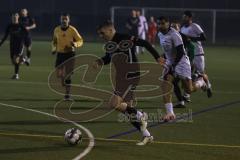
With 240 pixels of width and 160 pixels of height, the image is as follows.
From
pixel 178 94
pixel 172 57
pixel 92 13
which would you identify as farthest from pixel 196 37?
pixel 92 13

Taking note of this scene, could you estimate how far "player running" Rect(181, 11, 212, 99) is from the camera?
1691 centimetres

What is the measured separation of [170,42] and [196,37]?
3315 millimetres

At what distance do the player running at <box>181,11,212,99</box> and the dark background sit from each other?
33.6 m

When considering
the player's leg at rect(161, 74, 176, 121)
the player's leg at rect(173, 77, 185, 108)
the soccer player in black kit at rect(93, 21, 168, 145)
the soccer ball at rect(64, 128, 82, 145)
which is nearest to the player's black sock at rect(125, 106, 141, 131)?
the soccer player in black kit at rect(93, 21, 168, 145)

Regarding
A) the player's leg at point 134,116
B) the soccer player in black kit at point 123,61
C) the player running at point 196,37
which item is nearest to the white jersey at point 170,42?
the player running at point 196,37

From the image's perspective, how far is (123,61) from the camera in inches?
444

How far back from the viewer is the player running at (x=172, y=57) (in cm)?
1366

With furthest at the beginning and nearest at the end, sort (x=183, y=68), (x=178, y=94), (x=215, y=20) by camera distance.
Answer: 1. (x=215, y=20)
2. (x=178, y=94)
3. (x=183, y=68)

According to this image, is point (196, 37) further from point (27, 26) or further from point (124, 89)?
point (27, 26)

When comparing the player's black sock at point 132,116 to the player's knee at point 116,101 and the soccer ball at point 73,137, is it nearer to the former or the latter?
the player's knee at point 116,101

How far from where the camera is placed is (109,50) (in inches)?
440

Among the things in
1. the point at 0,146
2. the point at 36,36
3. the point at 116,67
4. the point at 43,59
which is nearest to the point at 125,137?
the point at 116,67

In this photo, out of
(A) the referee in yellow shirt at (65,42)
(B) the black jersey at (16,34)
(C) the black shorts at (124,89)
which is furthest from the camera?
(B) the black jersey at (16,34)

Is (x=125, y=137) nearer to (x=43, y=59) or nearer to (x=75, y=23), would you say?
(x=43, y=59)
